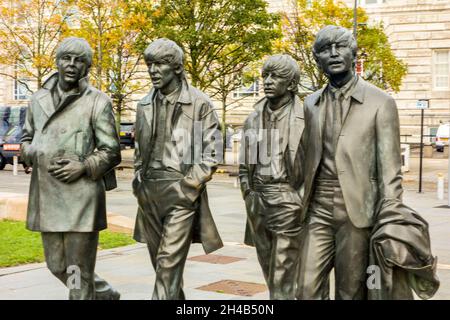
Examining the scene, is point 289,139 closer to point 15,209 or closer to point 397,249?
point 397,249

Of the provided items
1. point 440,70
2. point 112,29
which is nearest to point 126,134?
point 112,29

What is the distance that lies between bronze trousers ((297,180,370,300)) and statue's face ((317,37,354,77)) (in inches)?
31.1

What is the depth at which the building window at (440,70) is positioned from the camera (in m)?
40.2

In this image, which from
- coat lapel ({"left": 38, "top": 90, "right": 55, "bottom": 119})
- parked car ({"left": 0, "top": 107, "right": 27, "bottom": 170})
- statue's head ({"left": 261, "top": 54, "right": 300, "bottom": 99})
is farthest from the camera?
parked car ({"left": 0, "top": 107, "right": 27, "bottom": 170})

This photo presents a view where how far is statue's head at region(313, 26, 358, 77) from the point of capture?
217 inches

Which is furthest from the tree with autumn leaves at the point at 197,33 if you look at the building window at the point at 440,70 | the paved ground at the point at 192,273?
the paved ground at the point at 192,273

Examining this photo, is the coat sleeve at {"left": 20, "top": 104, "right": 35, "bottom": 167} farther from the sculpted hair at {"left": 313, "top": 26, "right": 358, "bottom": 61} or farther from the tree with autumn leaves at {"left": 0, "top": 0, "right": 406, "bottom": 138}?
the tree with autumn leaves at {"left": 0, "top": 0, "right": 406, "bottom": 138}

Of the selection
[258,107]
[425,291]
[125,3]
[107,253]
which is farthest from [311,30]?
[425,291]

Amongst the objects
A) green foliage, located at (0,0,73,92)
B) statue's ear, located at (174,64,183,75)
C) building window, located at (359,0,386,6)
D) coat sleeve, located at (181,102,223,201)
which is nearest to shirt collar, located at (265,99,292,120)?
coat sleeve, located at (181,102,223,201)

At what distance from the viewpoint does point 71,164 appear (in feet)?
20.6

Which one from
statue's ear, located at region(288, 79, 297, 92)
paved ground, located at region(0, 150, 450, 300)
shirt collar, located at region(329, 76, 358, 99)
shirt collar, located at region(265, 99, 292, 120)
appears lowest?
paved ground, located at region(0, 150, 450, 300)

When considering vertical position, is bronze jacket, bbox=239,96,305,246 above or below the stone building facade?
below

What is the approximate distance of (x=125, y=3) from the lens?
89.6 ft

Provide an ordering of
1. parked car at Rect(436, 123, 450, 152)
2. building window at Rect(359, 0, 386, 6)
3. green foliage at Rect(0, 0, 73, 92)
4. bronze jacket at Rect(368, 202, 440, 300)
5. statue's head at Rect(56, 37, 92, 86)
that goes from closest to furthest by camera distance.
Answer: bronze jacket at Rect(368, 202, 440, 300) → statue's head at Rect(56, 37, 92, 86) → green foliage at Rect(0, 0, 73, 92) → parked car at Rect(436, 123, 450, 152) → building window at Rect(359, 0, 386, 6)
